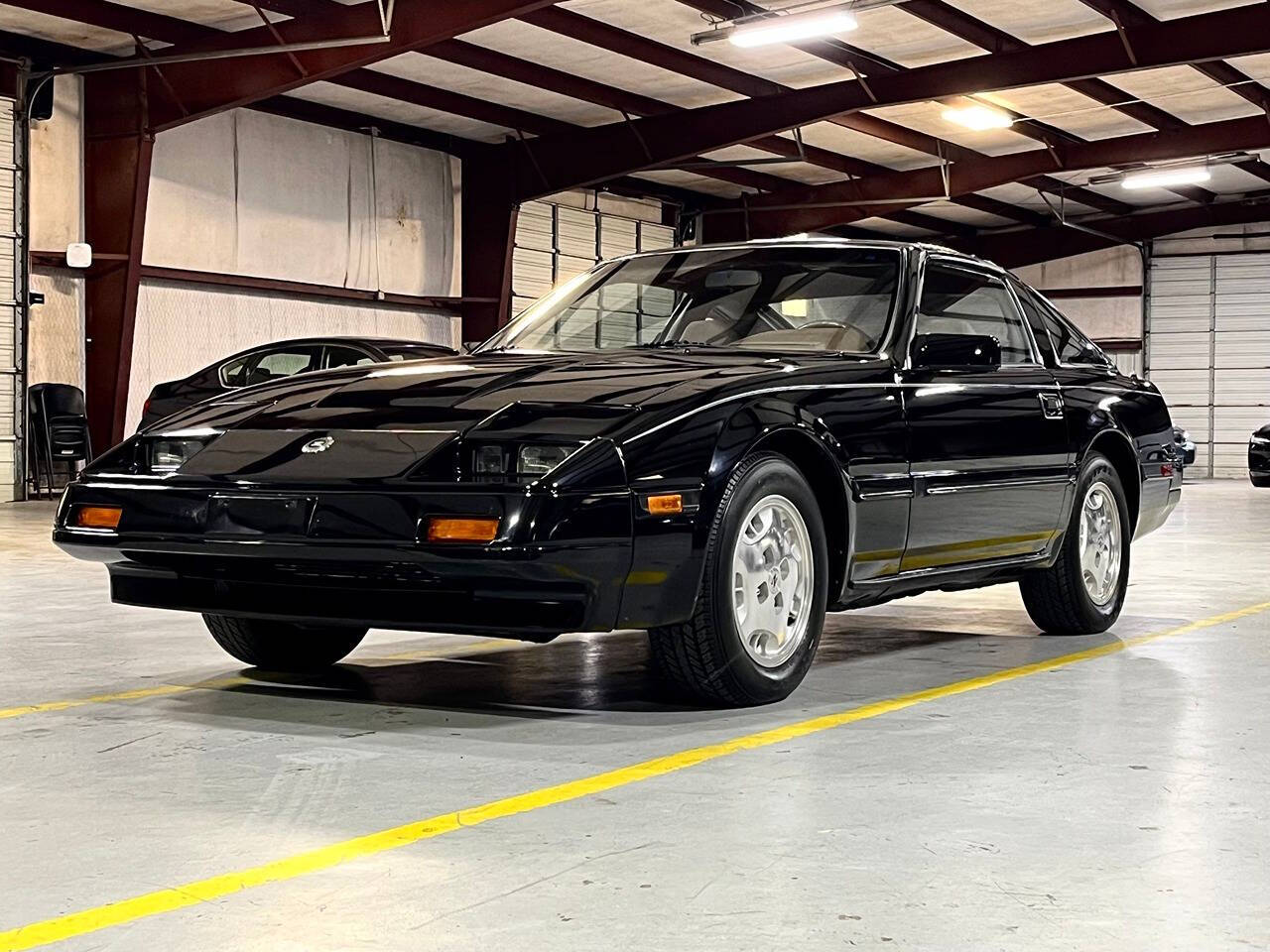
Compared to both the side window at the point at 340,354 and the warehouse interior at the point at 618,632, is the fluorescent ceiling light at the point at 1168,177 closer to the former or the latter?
the warehouse interior at the point at 618,632

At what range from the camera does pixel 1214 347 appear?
114 ft

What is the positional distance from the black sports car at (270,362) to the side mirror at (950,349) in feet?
33.1

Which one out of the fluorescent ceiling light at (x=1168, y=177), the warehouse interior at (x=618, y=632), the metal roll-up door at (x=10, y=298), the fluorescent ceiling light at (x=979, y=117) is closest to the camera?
the warehouse interior at (x=618, y=632)

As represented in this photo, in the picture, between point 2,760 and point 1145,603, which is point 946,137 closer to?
point 1145,603

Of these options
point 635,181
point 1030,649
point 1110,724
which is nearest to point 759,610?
point 1110,724

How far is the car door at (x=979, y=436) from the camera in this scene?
5.54 metres

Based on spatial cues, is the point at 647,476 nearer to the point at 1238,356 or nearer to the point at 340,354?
the point at 340,354

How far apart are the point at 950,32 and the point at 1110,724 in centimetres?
1573

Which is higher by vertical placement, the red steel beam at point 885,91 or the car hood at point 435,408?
the red steel beam at point 885,91

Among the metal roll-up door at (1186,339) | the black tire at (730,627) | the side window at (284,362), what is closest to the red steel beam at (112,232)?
the side window at (284,362)

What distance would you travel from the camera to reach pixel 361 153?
911 inches

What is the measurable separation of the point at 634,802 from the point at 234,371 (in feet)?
47.4

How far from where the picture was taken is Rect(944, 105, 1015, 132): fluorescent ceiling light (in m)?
23.3

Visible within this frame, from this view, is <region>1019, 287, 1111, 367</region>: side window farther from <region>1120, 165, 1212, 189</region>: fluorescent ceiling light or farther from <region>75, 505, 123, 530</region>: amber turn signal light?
<region>1120, 165, 1212, 189</region>: fluorescent ceiling light
